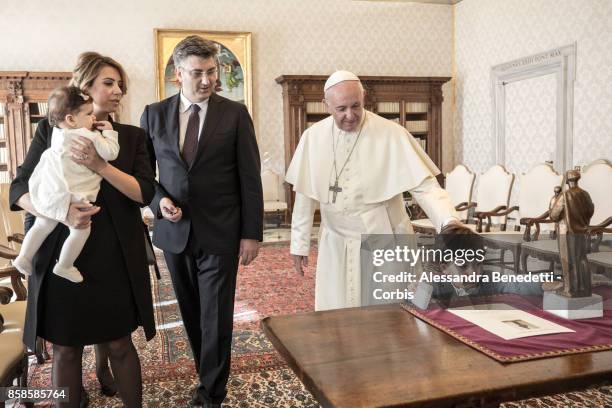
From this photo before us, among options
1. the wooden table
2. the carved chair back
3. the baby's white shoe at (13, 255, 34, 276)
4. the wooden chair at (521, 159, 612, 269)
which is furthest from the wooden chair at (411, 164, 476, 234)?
the baby's white shoe at (13, 255, 34, 276)

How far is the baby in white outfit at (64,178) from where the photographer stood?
1984 millimetres

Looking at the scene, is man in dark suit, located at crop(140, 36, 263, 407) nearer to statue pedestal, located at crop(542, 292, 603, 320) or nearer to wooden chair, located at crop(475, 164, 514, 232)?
statue pedestal, located at crop(542, 292, 603, 320)

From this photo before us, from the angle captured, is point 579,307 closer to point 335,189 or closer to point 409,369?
point 409,369

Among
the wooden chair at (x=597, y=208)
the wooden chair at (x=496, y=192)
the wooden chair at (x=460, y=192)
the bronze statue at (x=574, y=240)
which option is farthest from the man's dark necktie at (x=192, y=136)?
the wooden chair at (x=460, y=192)

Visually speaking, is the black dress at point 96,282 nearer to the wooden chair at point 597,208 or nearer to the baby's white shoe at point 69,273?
the baby's white shoe at point 69,273

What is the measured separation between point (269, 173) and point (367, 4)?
3.70 metres

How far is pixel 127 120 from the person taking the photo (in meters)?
9.37

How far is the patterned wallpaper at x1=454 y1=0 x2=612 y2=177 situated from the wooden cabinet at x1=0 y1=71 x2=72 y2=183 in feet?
22.8

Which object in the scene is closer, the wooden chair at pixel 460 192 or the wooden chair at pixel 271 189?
the wooden chair at pixel 460 192

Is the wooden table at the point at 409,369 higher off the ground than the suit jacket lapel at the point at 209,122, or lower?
lower

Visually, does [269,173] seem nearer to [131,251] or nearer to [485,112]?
[485,112]

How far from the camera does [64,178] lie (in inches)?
79.1

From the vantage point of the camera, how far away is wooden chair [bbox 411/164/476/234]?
6945 millimetres

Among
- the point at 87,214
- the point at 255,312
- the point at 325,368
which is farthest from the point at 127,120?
the point at 325,368
